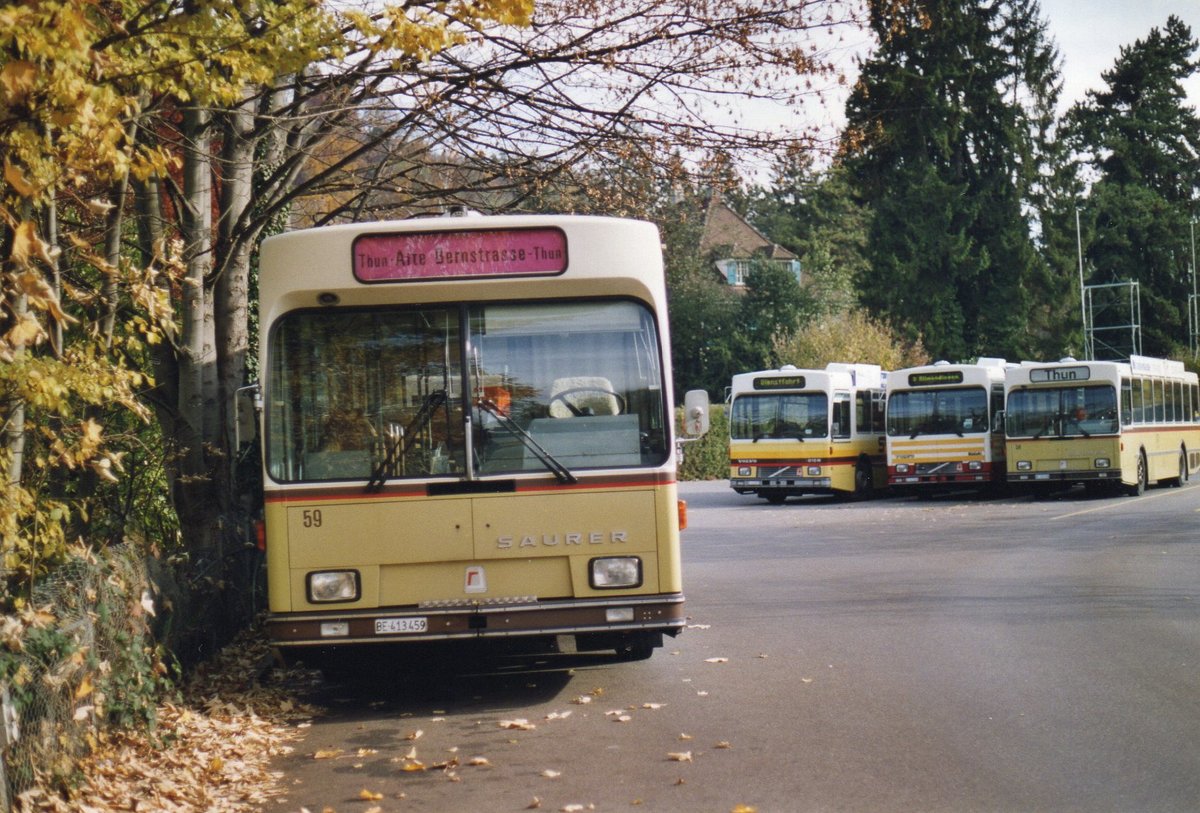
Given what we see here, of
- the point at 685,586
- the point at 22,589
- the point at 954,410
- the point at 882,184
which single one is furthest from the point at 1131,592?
the point at 882,184

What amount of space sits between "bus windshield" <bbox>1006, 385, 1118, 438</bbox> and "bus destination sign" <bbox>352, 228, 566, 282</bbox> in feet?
80.8

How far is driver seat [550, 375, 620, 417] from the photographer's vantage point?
9438mm

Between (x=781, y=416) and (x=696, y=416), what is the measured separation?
971 inches

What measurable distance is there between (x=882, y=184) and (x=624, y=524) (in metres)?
58.8

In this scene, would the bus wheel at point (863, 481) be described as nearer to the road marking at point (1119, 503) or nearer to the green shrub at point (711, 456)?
the road marking at point (1119, 503)

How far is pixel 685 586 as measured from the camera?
55.8 feet

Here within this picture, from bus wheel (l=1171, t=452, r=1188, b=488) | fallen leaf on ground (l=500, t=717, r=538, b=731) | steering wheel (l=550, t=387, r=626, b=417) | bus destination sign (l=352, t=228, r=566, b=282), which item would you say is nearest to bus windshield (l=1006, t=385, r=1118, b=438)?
bus wheel (l=1171, t=452, r=1188, b=488)

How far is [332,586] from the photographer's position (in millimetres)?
9250

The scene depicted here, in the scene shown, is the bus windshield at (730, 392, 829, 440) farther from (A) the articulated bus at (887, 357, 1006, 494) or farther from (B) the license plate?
(B) the license plate

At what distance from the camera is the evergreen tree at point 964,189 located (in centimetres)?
6362

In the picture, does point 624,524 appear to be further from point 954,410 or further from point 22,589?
point 954,410

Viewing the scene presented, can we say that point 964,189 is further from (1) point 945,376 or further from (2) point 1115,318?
(1) point 945,376

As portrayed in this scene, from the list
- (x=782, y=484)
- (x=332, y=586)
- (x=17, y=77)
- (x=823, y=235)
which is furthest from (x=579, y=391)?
(x=823, y=235)

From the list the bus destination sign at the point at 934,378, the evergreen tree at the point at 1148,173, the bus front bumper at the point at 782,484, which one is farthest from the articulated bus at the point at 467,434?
the evergreen tree at the point at 1148,173
